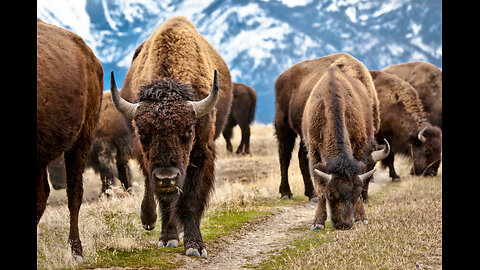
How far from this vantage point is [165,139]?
5.13 m

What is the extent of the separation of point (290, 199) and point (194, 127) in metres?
5.50

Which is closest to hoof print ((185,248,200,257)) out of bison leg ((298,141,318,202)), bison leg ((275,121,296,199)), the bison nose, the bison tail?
the bison nose

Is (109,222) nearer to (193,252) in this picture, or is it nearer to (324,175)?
(193,252)

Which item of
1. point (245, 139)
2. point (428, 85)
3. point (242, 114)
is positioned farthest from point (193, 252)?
point (242, 114)

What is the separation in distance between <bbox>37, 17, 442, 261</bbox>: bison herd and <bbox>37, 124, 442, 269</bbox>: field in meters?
0.28

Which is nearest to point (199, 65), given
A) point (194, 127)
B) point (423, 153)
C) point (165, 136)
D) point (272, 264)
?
point (194, 127)

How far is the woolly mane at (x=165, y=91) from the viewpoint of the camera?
5.36 metres

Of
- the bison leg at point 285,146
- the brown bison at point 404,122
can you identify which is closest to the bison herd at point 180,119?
the bison leg at point 285,146

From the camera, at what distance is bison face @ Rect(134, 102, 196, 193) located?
199 inches

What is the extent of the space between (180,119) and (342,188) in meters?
2.62

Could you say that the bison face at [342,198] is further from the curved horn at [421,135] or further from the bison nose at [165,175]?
the curved horn at [421,135]

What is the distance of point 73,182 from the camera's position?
6.06 m

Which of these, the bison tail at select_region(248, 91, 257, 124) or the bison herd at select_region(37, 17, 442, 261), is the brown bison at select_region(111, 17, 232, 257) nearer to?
the bison herd at select_region(37, 17, 442, 261)
